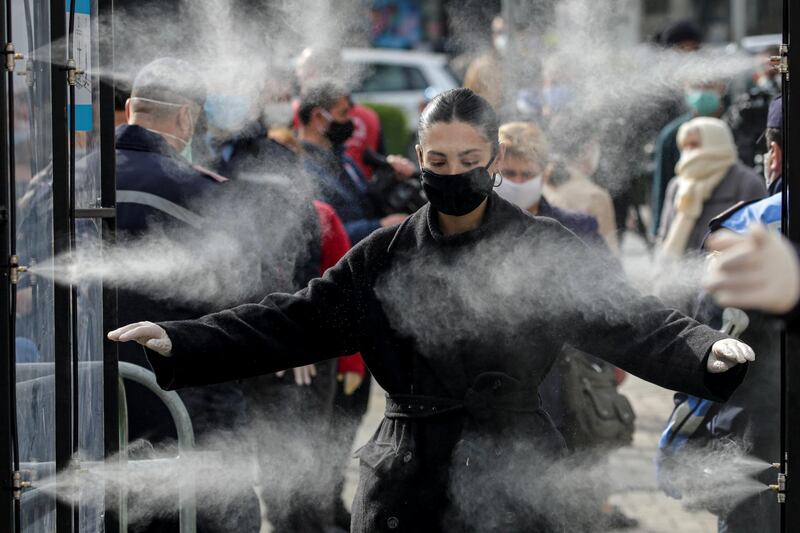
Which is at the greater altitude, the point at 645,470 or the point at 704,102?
the point at 704,102

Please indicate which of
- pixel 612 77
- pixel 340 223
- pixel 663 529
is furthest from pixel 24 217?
pixel 612 77

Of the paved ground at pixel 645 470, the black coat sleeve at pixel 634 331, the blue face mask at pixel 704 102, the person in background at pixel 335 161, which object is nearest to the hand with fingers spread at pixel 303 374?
the person in background at pixel 335 161

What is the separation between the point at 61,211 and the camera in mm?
→ 3127

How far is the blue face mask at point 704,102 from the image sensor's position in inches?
247

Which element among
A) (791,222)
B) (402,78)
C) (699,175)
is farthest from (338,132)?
(402,78)

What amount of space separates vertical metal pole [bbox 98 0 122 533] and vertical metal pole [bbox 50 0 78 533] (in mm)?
183

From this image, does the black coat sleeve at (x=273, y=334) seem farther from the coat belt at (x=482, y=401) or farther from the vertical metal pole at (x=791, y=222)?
the vertical metal pole at (x=791, y=222)

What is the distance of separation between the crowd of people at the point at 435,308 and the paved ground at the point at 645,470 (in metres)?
0.19

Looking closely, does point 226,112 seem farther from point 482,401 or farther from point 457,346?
point 482,401

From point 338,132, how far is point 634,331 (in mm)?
3138

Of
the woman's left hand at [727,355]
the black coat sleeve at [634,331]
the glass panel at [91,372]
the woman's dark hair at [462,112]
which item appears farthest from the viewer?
the glass panel at [91,372]

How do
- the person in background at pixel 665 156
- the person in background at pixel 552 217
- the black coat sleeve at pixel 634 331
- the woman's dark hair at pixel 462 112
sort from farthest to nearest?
the person in background at pixel 665 156, the person in background at pixel 552 217, the woman's dark hair at pixel 462 112, the black coat sleeve at pixel 634 331

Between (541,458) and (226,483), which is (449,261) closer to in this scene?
(541,458)

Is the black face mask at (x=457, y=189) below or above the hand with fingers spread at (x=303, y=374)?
above
